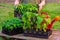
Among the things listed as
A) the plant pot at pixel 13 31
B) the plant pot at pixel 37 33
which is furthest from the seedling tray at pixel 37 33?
the plant pot at pixel 13 31

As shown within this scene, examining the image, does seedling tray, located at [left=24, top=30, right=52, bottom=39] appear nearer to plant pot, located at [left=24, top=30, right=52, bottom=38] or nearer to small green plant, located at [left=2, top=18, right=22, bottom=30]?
plant pot, located at [left=24, top=30, right=52, bottom=38]

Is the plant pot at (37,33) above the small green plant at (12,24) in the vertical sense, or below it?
below

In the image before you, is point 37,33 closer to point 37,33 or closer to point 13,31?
point 37,33

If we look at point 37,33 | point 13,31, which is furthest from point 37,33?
point 13,31

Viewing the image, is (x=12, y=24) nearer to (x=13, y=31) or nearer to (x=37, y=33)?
(x=13, y=31)

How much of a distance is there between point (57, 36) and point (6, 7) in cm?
673

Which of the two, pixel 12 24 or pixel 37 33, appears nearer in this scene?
pixel 37 33

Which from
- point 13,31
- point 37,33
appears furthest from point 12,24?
point 37,33

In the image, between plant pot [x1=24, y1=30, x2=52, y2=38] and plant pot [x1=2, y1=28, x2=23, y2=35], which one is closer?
plant pot [x1=24, y1=30, x2=52, y2=38]

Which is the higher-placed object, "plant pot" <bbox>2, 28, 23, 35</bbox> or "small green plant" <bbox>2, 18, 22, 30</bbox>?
"small green plant" <bbox>2, 18, 22, 30</bbox>

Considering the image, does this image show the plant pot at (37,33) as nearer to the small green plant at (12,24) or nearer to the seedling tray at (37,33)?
the seedling tray at (37,33)

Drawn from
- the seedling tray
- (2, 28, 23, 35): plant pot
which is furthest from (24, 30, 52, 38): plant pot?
(2, 28, 23, 35): plant pot

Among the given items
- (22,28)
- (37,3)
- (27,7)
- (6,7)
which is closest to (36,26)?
(22,28)

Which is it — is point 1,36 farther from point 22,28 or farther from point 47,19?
point 47,19
